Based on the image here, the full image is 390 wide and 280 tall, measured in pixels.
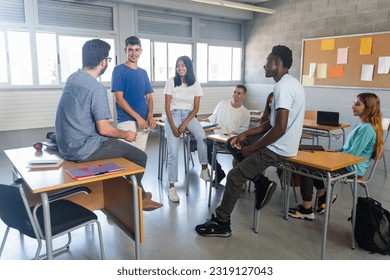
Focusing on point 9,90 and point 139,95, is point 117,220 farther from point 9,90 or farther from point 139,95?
point 9,90

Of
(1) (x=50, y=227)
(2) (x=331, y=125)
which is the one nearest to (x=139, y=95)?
(1) (x=50, y=227)

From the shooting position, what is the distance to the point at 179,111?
3537 mm

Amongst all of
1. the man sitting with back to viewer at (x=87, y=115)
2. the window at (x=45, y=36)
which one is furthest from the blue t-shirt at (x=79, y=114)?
the window at (x=45, y=36)

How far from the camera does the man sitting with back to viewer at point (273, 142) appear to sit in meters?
2.30

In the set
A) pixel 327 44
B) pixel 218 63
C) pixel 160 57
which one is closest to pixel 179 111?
pixel 160 57

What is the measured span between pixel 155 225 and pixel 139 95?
3.88 ft

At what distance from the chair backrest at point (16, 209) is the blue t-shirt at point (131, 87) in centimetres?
145

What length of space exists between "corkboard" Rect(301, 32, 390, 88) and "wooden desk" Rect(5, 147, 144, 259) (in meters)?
5.02

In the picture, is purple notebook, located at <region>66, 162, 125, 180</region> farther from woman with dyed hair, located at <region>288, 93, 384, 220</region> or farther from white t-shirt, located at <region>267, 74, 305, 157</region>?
woman with dyed hair, located at <region>288, 93, 384, 220</region>

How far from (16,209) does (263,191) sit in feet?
5.54

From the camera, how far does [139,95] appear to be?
308cm

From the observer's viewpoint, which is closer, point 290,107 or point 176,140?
point 290,107

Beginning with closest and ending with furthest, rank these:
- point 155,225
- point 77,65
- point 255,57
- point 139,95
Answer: point 155,225
point 139,95
point 77,65
point 255,57

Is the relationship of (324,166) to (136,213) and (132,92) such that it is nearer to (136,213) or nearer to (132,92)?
(136,213)
